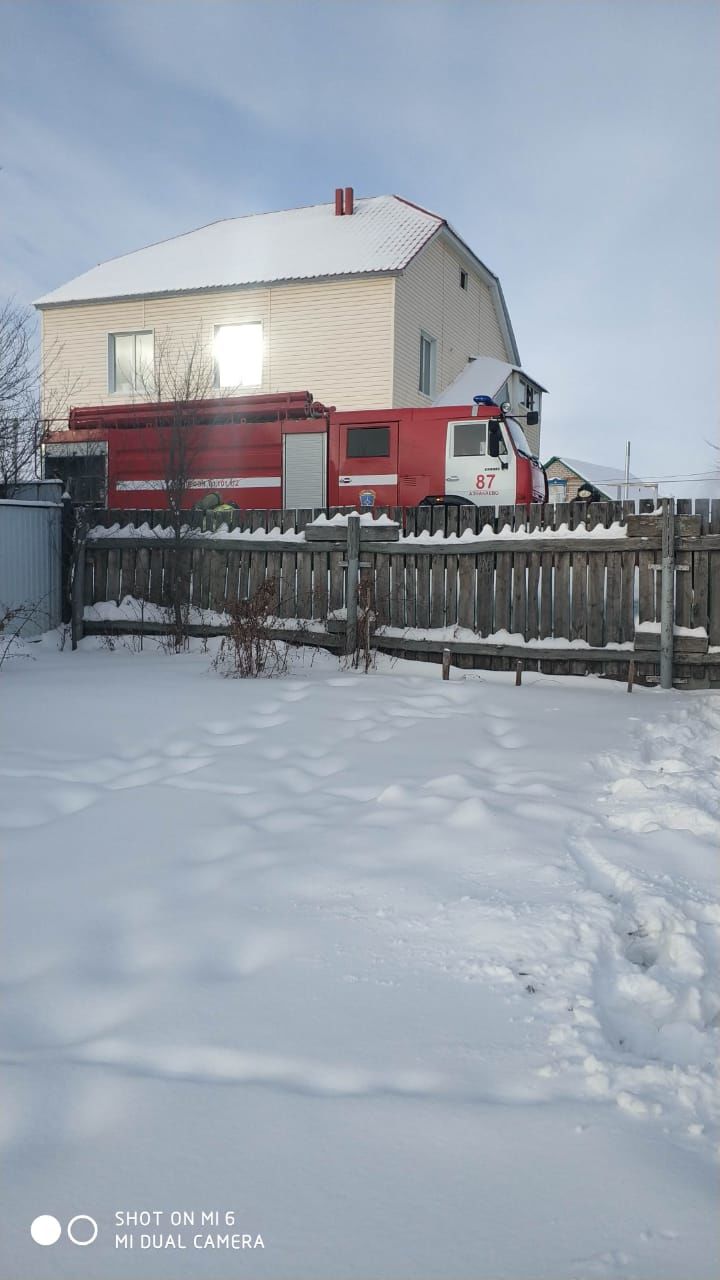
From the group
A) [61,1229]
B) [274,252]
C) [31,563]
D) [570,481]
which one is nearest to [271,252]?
[274,252]

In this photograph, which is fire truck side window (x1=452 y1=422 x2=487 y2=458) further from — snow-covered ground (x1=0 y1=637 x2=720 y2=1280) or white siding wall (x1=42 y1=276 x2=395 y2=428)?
snow-covered ground (x1=0 y1=637 x2=720 y2=1280)

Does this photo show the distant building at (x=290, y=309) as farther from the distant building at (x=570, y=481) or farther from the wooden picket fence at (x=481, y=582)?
the distant building at (x=570, y=481)

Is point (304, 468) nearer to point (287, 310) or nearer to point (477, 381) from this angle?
point (287, 310)

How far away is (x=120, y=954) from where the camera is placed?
2994 mm

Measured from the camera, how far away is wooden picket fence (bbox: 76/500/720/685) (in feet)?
29.5

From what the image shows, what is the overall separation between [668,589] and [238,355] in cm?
1503

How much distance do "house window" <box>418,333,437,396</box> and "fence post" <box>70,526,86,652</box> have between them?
493 inches

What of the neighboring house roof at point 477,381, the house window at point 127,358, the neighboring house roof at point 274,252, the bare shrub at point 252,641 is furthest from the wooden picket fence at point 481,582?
the neighboring house roof at point 477,381

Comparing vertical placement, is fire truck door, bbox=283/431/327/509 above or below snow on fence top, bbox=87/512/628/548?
above

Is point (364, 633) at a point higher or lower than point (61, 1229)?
higher

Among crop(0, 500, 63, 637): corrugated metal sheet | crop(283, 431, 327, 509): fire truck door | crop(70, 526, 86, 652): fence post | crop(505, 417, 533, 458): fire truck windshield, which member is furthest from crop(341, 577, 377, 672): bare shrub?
crop(505, 417, 533, 458): fire truck windshield

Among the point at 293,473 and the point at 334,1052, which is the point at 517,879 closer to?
the point at 334,1052

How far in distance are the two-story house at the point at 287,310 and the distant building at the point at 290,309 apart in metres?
0.03

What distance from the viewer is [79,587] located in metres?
11.6
